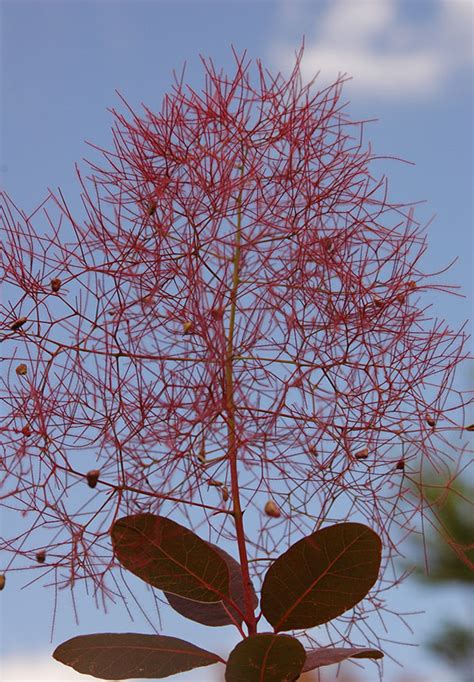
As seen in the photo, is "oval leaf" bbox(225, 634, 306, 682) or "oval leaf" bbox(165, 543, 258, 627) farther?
"oval leaf" bbox(165, 543, 258, 627)

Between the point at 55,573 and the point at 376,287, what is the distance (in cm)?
53

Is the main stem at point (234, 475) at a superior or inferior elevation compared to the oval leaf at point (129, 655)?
superior

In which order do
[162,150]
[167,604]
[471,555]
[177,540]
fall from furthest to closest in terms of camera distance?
[471,555] < [162,150] < [167,604] < [177,540]

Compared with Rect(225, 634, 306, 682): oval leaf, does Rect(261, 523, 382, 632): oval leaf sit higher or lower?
higher

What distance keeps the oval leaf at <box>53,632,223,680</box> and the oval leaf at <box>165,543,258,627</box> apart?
42 mm

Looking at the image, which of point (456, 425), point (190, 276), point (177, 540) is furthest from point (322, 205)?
point (177, 540)

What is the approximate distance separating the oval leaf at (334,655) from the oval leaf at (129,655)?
104 mm

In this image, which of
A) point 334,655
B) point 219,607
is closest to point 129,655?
point 219,607

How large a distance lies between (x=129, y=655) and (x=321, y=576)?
0.23 meters

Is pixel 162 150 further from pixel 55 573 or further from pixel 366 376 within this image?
pixel 55 573

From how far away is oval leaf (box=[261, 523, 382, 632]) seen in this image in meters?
1.08

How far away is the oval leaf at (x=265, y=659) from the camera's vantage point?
41.3 inches

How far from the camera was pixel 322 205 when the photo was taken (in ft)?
4.25

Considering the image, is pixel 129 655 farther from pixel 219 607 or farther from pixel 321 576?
pixel 321 576
